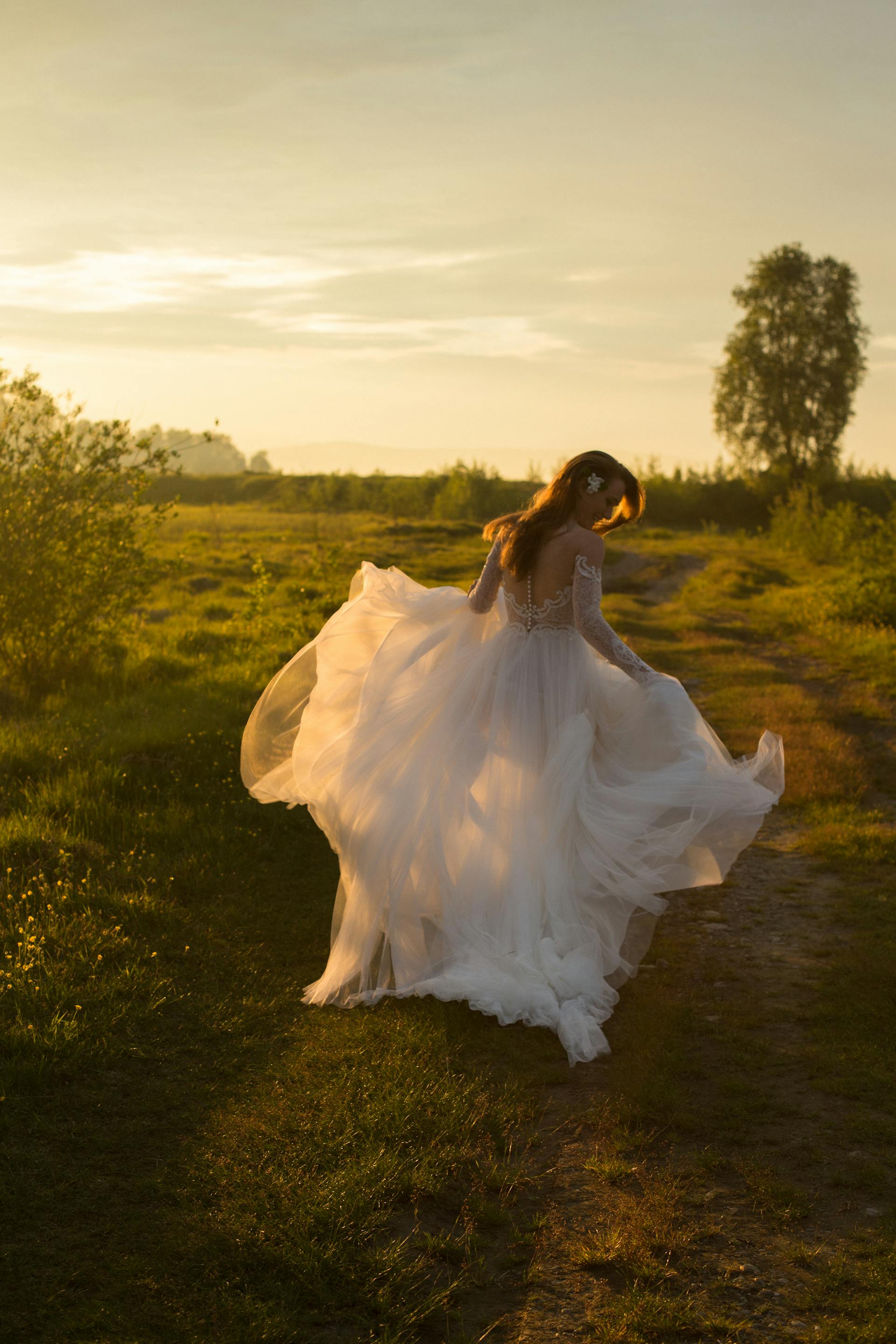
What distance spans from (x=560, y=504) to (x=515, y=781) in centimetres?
169

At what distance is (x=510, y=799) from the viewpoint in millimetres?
6211

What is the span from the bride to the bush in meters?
4.97

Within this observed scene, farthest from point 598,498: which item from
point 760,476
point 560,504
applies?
point 760,476

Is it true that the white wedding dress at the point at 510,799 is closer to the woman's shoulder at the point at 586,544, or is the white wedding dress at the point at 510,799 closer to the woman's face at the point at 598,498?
the woman's shoulder at the point at 586,544

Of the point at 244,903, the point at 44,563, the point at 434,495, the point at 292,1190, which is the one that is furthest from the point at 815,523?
the point at 292,1190

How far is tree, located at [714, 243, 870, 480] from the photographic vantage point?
165 ft

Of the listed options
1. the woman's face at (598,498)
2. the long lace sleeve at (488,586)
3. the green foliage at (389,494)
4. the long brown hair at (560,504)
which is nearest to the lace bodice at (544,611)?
the long lace sleeve at (488,586)

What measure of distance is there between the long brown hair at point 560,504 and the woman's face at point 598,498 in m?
0.02

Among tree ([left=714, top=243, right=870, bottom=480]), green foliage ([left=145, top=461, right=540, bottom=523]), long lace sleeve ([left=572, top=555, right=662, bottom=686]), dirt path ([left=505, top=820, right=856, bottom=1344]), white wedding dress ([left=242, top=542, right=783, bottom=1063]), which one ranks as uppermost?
tree ([left=714, top=243, right=870, bottom=480])

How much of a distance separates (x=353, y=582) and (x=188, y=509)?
36149mm

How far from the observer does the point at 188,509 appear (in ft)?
140

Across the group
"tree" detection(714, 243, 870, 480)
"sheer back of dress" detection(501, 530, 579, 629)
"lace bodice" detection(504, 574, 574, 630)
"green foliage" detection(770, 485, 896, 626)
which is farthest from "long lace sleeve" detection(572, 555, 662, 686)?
"tree" detection(714, 243, 870, 480)

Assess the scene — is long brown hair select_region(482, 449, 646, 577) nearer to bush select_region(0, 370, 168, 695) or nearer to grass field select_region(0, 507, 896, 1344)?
grass field select_region(0, 507, 896, 1344)

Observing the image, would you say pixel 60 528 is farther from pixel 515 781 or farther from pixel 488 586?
pixel 515 781
